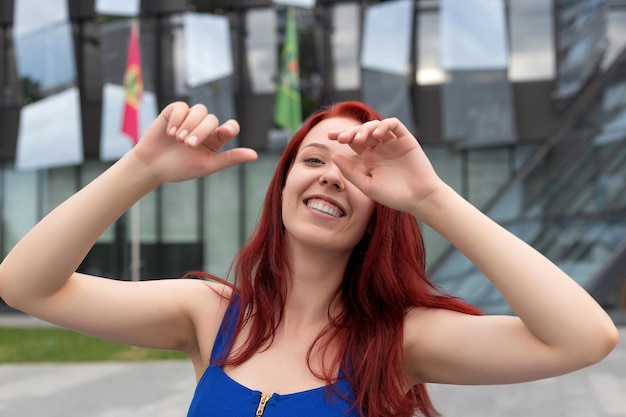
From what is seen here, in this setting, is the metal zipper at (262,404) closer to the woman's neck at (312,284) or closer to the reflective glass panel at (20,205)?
the woman's neck at (312,284)

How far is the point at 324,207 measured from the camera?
1974mm

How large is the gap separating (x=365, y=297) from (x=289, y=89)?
15.5 m

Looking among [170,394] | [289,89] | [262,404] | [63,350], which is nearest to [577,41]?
[289,89]

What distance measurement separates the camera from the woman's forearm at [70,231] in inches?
74.4

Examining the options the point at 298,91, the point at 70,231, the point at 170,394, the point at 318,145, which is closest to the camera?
the point at 70,231

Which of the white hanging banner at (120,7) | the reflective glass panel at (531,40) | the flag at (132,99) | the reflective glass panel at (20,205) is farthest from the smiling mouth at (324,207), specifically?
the reflective glass panel at (20,205)

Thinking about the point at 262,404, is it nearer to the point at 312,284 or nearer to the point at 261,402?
the point at 261,402

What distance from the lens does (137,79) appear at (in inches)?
573

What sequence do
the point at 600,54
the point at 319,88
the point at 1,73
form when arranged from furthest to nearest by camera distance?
the point at 1,73 < the point at 319,88 < the point at 600,54

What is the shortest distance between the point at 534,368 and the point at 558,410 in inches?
220

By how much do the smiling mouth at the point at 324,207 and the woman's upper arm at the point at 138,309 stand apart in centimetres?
43

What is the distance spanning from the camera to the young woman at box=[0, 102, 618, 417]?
1698mm

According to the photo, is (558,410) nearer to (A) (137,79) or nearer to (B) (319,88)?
(A) (137,79)

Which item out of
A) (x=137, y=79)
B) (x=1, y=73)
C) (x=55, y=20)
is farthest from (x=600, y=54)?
(x=1, y=73)
